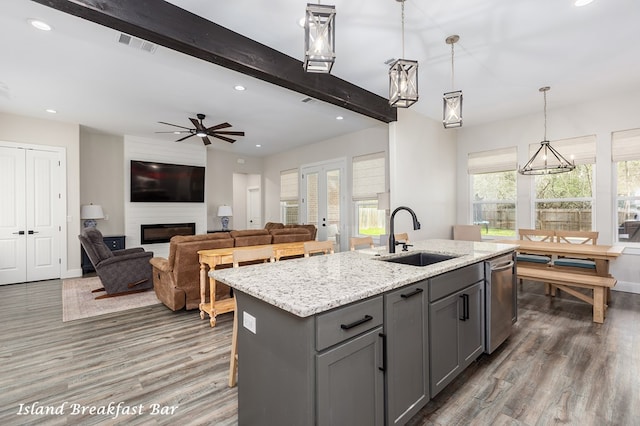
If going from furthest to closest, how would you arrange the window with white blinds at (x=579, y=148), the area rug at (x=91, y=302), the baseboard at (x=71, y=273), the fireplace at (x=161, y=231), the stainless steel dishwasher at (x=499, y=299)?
the fireplace at (x=161, y=231) < the baseboard at (x=71, y=273) < the window with white blinds at (x=579, y=148) < the area rug at (x=91, y=302) < the stainless steel dishwasher at (x=499, y=299)

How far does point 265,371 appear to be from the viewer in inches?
54.7

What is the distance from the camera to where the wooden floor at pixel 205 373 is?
1835 millimetres

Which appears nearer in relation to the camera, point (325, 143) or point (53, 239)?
point (53, 239)

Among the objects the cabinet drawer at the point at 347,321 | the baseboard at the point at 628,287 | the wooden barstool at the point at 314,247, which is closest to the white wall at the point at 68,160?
the wooden barstool at the point at 314,247

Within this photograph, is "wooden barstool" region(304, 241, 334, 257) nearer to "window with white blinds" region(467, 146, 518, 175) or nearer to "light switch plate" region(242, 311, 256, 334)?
"light switch plate" region(242, 311, 256, 334)

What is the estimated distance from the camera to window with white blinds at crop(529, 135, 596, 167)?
4691 millimetres

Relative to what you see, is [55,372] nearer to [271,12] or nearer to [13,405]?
[13,405]

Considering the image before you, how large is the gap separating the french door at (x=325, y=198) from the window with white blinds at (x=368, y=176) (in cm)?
36

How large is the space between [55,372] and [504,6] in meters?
4.76

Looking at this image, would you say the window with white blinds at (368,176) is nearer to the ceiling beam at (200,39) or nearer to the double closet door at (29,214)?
the ceiling beam at (200,39)

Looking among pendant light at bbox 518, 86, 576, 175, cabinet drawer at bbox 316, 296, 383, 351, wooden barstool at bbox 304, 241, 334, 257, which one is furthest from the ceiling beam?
pendant light at bbox 518, 86, 576, 175

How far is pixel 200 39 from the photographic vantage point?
2520 millimetres

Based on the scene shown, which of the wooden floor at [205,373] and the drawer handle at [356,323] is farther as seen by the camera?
the wooden floor at [205,373]

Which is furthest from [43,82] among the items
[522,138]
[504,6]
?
[522,138]
